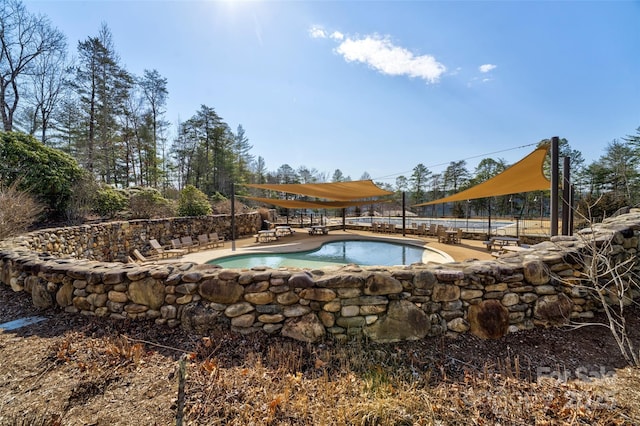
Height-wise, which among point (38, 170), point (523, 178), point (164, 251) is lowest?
point (164, 251)

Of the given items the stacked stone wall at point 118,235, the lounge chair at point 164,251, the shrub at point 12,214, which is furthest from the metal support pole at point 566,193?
the shrub at point 12,214

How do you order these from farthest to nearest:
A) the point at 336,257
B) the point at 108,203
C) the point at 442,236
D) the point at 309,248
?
the point at 442,236
the point at 309,248
the point at 108,203
the point at 336,257

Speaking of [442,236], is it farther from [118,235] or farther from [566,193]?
[118,235]

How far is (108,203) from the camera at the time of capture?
29.3 feet

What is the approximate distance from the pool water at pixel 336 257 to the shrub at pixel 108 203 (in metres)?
5.03

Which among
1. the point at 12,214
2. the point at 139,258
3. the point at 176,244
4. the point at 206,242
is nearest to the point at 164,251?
the point at 139,258

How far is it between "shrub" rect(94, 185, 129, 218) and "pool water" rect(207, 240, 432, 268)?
503 cm

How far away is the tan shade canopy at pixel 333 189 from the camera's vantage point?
9.71 meters

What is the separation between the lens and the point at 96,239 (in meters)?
6.68

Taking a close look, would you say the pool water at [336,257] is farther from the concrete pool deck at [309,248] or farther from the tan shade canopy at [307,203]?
the tan shade canopy at [307,203]

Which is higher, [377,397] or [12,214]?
[12,214]

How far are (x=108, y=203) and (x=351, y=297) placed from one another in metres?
10.4

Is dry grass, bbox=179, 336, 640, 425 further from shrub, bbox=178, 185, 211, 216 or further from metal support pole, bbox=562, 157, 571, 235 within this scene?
shrub, bbox=178, 185, 211, 216

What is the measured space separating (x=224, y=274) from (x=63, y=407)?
1193 millimetres
